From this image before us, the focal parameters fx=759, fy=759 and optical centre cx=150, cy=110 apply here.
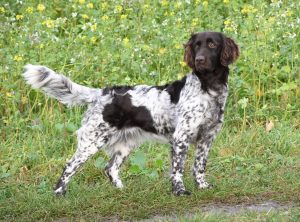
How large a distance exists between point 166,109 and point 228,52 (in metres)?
0.76

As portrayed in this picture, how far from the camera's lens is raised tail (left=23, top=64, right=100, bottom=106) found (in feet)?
22.8

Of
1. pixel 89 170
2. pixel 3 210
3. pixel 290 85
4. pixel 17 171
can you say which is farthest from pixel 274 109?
pixel 3 210

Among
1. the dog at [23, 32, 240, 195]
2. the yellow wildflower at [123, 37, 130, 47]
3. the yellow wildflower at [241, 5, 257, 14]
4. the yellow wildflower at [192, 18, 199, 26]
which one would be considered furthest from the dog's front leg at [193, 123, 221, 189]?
the yellow wildflower at [241, 5, 257, 14]

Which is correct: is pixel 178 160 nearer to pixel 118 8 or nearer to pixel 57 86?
pixel 57 86

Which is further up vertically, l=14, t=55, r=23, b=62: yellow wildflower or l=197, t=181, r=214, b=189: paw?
l=14, t=55, r=23, b=62: yellow wildflower

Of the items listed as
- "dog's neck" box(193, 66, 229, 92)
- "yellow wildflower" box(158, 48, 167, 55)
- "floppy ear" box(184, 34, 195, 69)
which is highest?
"floppy ear" box(184, 34, 195, 69)

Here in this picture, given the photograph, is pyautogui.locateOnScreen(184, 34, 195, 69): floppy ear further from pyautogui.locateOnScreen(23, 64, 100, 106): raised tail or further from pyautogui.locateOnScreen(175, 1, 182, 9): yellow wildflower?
pyautogui.locateOnScreen(175, 1, 182, 9): yellow wildflower

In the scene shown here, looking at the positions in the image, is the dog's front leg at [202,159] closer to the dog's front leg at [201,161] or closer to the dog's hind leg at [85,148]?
the dog's front leg at [201,161]

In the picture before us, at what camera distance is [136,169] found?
293 inches

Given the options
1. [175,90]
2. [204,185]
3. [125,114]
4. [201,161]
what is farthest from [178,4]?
[204,185]

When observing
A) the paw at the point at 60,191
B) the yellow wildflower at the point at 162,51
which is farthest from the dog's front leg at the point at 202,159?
the yellow wildflower at the point at 162,51

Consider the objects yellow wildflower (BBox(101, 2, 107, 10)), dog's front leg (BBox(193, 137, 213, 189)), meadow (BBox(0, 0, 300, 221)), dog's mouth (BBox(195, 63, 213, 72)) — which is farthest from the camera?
yellow wildflower (BBox(101, 2, 107, 10))

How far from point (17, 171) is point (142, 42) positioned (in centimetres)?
293

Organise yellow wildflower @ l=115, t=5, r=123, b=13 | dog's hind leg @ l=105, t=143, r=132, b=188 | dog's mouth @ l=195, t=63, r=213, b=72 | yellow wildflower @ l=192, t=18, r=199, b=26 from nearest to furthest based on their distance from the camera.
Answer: dog's mouth @ l=195, t=63, r=213, b=72 < dog's hind leg @ l=105, t=143, r=132, b=188 < yellow wildflower @ l=192, t=18, r=199, b=26 < yellow wildflower @ l=115, t=5, r=123, b=13
